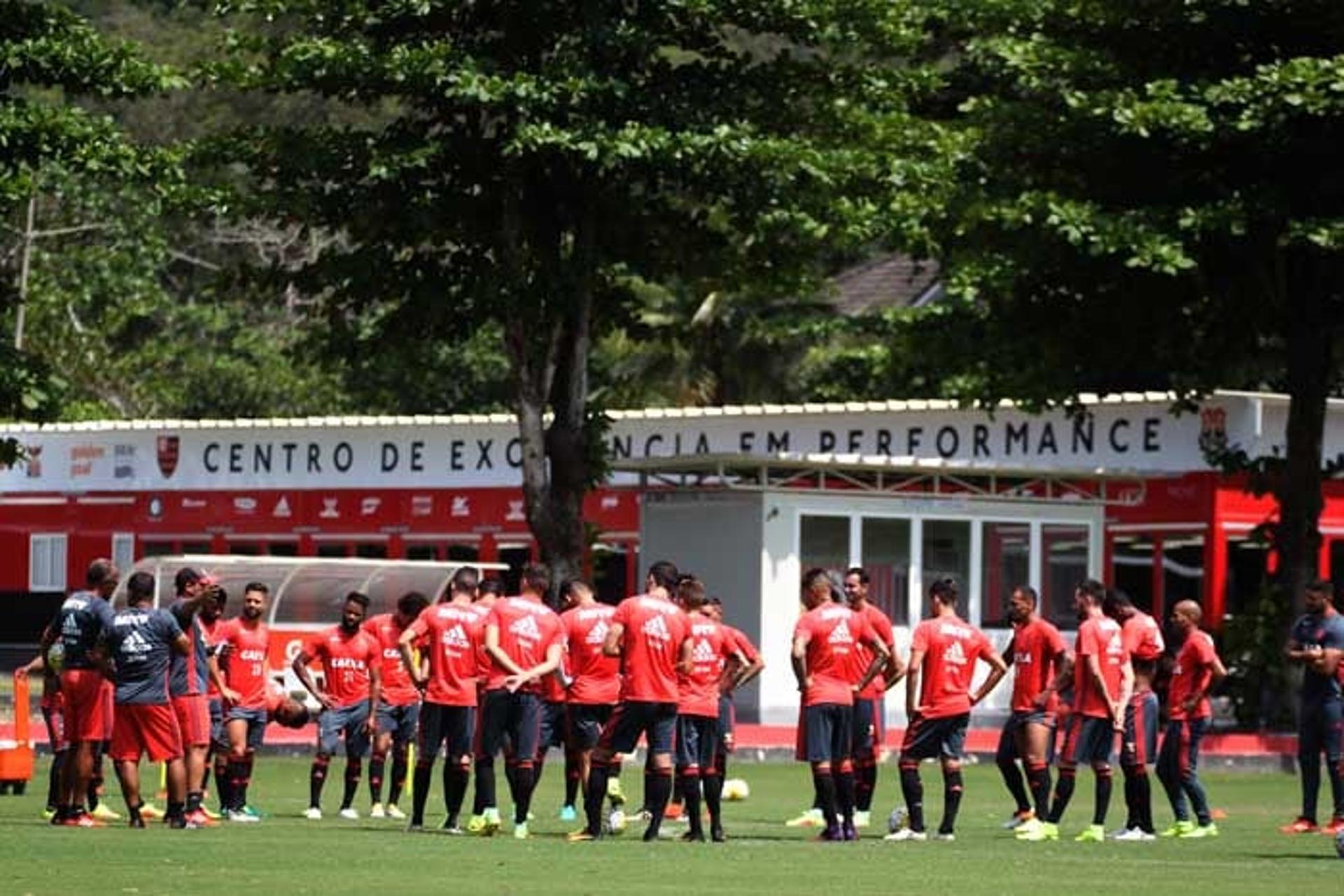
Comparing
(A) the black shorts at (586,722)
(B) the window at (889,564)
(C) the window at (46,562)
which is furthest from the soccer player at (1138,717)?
(C) the window at (46,562)

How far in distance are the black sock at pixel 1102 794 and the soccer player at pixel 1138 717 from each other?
14cm

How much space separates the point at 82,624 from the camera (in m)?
23.0

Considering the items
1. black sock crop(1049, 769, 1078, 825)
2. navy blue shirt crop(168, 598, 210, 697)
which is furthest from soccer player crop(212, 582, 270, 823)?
black sock crop(1049, 769, 1078, 825)

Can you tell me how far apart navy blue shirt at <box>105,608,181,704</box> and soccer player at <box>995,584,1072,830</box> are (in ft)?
20.3

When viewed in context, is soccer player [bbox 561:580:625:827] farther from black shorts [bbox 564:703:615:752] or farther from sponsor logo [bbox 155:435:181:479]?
sponsor logo [bbox 155:435:181:479]

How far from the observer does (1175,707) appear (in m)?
24.5

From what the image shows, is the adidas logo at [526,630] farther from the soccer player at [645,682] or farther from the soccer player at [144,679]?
the soccer player at [144,679]

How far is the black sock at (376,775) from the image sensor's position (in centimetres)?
2655

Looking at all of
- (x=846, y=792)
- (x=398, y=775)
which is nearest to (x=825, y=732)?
(x=846, y=792)

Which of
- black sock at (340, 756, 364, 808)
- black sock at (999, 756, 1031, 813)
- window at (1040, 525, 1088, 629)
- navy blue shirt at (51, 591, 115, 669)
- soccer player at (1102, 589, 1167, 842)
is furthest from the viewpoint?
window at (1040, 525, 1088, 629)

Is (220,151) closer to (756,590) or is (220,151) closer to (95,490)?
(756,590)

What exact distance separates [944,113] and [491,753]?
25.0 m

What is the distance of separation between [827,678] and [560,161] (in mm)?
14501

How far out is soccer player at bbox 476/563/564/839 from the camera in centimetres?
2252
